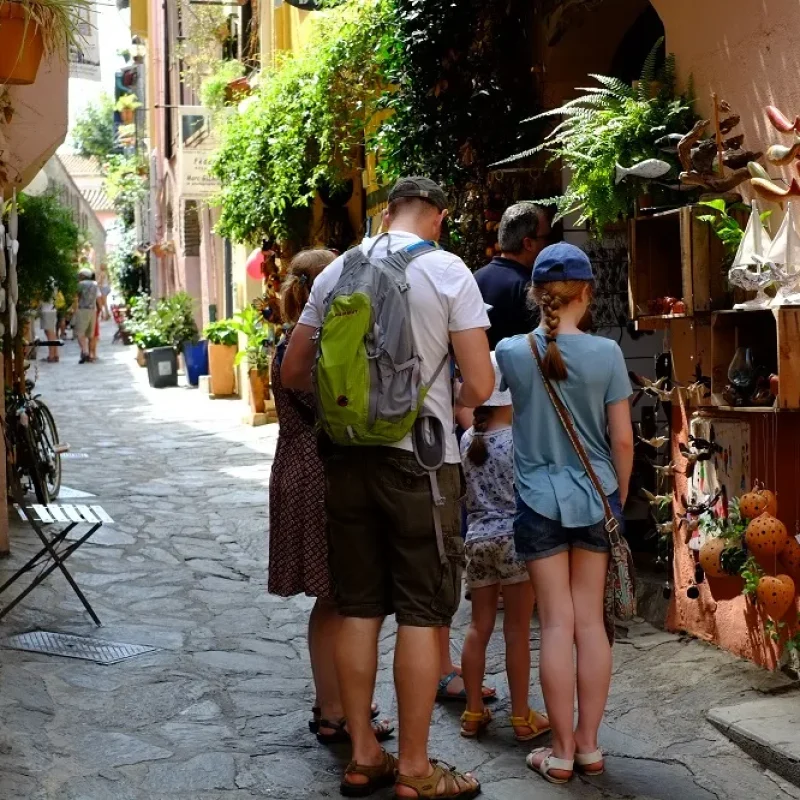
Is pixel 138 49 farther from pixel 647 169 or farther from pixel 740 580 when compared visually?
pixel 740 580

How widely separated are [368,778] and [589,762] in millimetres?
756

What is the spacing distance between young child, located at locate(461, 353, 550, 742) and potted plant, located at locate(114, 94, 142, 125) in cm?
3465

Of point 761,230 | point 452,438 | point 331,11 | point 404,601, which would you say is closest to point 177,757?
point 404,601

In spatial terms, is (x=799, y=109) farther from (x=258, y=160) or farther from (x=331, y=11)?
(x=258, y=160)

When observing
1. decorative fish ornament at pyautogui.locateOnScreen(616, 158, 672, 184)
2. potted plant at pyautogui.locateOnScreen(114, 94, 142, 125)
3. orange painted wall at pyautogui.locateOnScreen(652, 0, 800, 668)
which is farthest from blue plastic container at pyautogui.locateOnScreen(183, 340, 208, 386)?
potted plant at pyautogui.locateOnScreen(114, 94, 142, 125)

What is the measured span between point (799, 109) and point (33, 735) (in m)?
3.81

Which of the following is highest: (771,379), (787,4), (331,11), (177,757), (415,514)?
(331,11)

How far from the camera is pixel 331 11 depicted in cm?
1132

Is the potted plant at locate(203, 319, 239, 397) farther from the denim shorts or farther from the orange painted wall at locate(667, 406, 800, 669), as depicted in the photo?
the denim shorts

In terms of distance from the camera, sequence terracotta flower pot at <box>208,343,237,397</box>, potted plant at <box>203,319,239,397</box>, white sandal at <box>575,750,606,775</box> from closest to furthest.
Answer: white sandal at <box>575,750,606,775</box>, potted plant at <box>203,319,239,397</box>, terracotta flower pot at <box>208,343,237,397</box>

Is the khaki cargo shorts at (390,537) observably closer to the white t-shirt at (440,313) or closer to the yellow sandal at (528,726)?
the white t-shirt at (440,313)

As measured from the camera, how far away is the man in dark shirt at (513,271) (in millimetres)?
5777

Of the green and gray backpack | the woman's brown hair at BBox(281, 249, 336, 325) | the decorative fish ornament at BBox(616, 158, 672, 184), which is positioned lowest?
the green and gray backpack

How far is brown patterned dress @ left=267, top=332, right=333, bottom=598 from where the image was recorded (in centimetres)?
468
